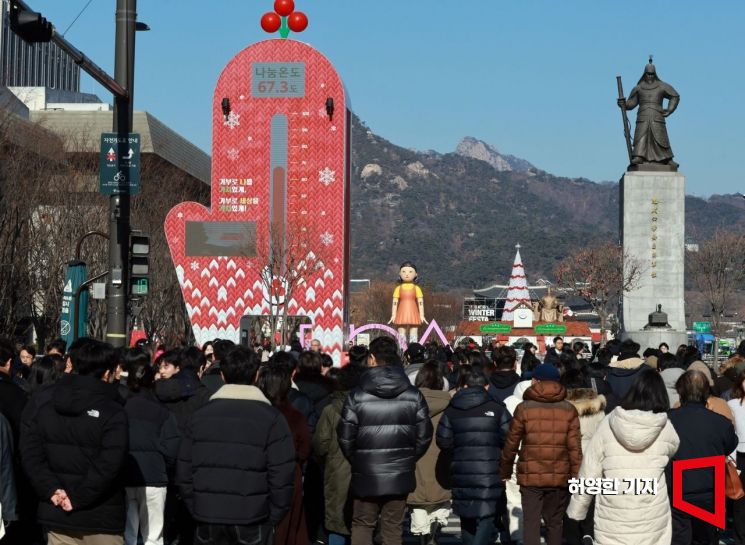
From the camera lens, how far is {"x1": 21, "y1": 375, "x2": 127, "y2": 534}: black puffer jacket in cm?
791

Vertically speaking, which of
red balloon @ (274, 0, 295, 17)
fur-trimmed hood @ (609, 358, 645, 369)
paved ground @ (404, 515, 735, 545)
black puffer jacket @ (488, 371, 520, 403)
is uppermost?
red balloon @ (274, 0, 295, 17)

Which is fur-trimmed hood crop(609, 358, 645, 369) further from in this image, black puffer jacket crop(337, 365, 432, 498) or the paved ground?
black puffer jacket crop(337, 365, 432, 498)

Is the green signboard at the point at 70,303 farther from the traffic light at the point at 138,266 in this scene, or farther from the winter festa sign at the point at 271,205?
the winter festa sign at the point at 271,205

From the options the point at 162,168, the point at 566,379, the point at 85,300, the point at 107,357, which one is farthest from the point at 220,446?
the point at 162,168

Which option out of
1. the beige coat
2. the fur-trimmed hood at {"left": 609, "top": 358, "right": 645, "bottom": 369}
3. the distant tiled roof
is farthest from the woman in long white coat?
the distant tiled roof

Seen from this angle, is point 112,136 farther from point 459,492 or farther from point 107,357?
point 107,357

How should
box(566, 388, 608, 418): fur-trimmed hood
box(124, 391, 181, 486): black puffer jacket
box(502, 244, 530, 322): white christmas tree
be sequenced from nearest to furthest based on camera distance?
box(124, 391, 181, 486): black puffer jacket → box(566, 388, 608, 418): fur-trimmed hood → box(502, 244, 530, 322): white christmas tree

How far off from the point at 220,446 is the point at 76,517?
0.93 metres

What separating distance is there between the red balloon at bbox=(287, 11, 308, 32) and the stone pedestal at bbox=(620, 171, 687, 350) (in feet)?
34.6

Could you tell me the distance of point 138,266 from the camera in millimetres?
18391

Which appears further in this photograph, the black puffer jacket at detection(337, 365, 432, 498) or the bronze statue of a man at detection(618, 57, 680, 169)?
the bronze statue of a man at detection(618, 57, 680, 169)

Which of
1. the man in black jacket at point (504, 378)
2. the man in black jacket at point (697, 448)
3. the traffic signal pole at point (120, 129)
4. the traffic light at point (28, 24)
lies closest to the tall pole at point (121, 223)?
the traffic signal pole at point (120, 129)

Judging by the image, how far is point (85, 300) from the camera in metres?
28.0

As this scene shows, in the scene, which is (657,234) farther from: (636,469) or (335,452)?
(636,469)
